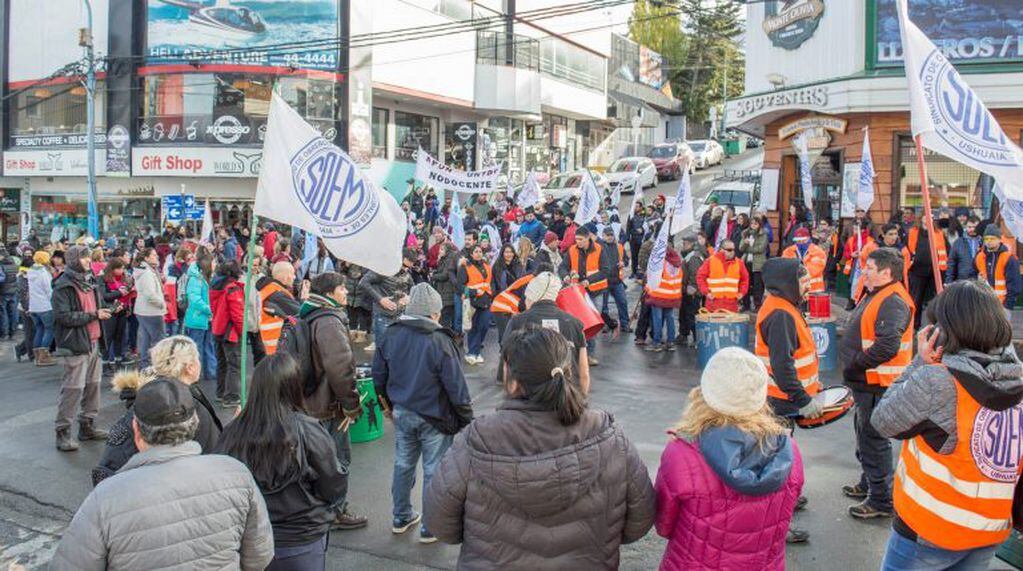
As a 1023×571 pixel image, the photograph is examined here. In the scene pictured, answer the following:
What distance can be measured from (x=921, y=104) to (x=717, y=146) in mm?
42486

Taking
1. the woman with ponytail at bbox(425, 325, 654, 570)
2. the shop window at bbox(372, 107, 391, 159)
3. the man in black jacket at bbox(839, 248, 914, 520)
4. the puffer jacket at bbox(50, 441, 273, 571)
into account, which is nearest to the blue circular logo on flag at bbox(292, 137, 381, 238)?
the puffer jacket at bbox(50, 441, 273, 571)

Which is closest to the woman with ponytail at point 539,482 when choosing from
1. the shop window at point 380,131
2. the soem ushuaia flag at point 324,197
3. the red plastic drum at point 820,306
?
the soem ushuaia flag at point 324,197

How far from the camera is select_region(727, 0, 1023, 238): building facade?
16.6 m

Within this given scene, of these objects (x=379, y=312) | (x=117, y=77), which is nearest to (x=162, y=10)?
(x=117, y=77)

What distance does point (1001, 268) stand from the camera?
11.9 meters

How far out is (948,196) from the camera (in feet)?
57.7

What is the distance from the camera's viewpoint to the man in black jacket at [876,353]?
592 centimetres

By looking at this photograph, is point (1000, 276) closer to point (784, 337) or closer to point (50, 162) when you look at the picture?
point (784, 337)

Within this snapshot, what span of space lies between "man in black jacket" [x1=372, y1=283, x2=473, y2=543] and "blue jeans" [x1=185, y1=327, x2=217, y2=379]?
5811 millimetres

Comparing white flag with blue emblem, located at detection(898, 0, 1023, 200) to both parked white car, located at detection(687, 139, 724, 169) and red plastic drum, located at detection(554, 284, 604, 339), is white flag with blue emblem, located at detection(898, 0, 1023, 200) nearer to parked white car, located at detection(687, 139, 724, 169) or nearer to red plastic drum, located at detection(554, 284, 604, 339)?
red plastic drum, located at detection(554, 284, 604, 339)

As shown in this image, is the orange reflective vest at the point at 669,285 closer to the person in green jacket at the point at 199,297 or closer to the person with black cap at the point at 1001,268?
the person with black cap at the point at 1001,268

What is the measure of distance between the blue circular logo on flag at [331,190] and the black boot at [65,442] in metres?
3.84

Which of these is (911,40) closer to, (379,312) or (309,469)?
(309,469)

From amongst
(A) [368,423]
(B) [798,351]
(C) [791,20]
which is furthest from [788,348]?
(C) [791,20]
